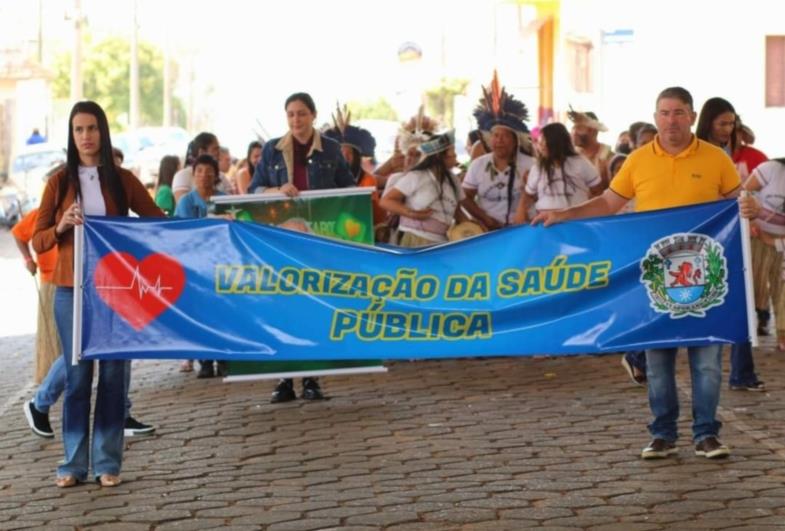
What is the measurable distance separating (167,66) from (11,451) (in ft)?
268

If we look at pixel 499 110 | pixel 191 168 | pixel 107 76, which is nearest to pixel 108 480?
pixel 191 168

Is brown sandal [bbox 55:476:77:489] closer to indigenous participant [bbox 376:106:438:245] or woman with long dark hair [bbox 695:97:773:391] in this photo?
woman with long dark hair [bbox 695:97:773:391]

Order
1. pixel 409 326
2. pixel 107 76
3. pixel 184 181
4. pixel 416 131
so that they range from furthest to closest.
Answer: pixel 107 76 → pixel 416 131 → pixel 184 181 → pixel 409 326

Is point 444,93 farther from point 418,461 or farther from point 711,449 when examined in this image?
point 711,449

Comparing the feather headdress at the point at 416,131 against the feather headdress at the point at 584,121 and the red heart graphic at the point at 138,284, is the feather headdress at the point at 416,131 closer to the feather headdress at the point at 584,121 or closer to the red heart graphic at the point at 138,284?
the feather headdress at the point at 584,121

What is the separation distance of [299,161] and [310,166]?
8 cm

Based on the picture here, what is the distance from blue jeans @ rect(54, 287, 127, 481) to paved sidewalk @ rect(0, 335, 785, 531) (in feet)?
0.56

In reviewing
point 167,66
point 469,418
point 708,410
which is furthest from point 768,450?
point 167,66

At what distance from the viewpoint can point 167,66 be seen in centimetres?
9081

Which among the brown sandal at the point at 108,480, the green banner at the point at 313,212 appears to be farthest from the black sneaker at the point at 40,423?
the brown sandal at the point at 108,480

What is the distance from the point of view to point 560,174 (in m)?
14.3

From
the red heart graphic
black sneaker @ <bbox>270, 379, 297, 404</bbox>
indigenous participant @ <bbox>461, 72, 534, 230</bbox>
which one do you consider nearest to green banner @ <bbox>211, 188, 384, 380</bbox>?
black sneaker @ <bbox>270, 379, 297, 404</bbox>

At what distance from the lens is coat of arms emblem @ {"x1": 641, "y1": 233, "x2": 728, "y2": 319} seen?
9.48m

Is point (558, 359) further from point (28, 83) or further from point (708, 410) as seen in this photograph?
point (28, 83)
